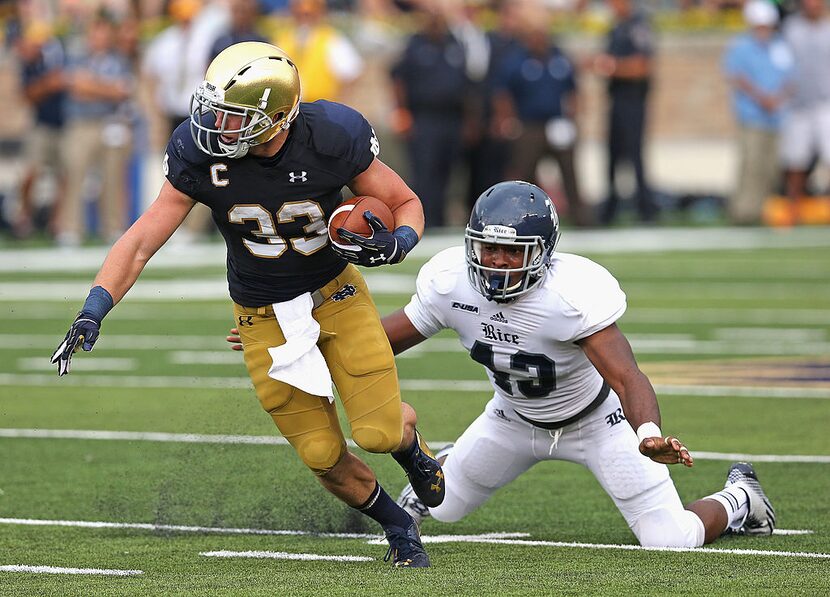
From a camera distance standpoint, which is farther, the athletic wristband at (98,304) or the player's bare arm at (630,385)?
the athletic wristband at (98,304)

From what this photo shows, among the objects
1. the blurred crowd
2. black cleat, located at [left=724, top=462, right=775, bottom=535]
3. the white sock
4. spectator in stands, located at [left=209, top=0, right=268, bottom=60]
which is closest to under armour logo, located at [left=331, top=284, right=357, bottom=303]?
the white sock

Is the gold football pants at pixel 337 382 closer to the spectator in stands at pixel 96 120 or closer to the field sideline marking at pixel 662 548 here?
the field sideline marking at pixel 662 548

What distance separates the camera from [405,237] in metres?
5.39

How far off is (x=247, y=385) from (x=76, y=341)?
4331mm

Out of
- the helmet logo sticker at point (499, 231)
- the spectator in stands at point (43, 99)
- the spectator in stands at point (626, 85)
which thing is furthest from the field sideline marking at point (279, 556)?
the spectator in stands at point (626, 85)

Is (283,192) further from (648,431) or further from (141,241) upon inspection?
(648,431)

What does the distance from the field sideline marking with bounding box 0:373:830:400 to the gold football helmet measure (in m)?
3.57

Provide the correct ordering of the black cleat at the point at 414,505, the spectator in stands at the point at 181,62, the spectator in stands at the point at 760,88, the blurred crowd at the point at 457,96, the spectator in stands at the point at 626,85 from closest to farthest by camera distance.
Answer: the black cleat at the point at 414,505
the spectator in stands at the point at 181,62
the blurred crowd at the point at 457,96
the spectator in stands at the point at 760,88
the spectator in stands at the point at 626,85

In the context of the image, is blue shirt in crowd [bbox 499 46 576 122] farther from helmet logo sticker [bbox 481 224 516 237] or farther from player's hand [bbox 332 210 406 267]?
player's hand [bbox 332 210 406 267]

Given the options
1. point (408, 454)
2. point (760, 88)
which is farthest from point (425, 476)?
point (760, 88)

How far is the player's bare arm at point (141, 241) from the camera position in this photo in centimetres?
541

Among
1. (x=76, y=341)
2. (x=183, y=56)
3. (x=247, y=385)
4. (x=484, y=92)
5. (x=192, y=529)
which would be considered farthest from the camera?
(x=484, y=92)

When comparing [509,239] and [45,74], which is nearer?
[509,239]

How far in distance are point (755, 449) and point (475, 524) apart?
1870 millimetres
